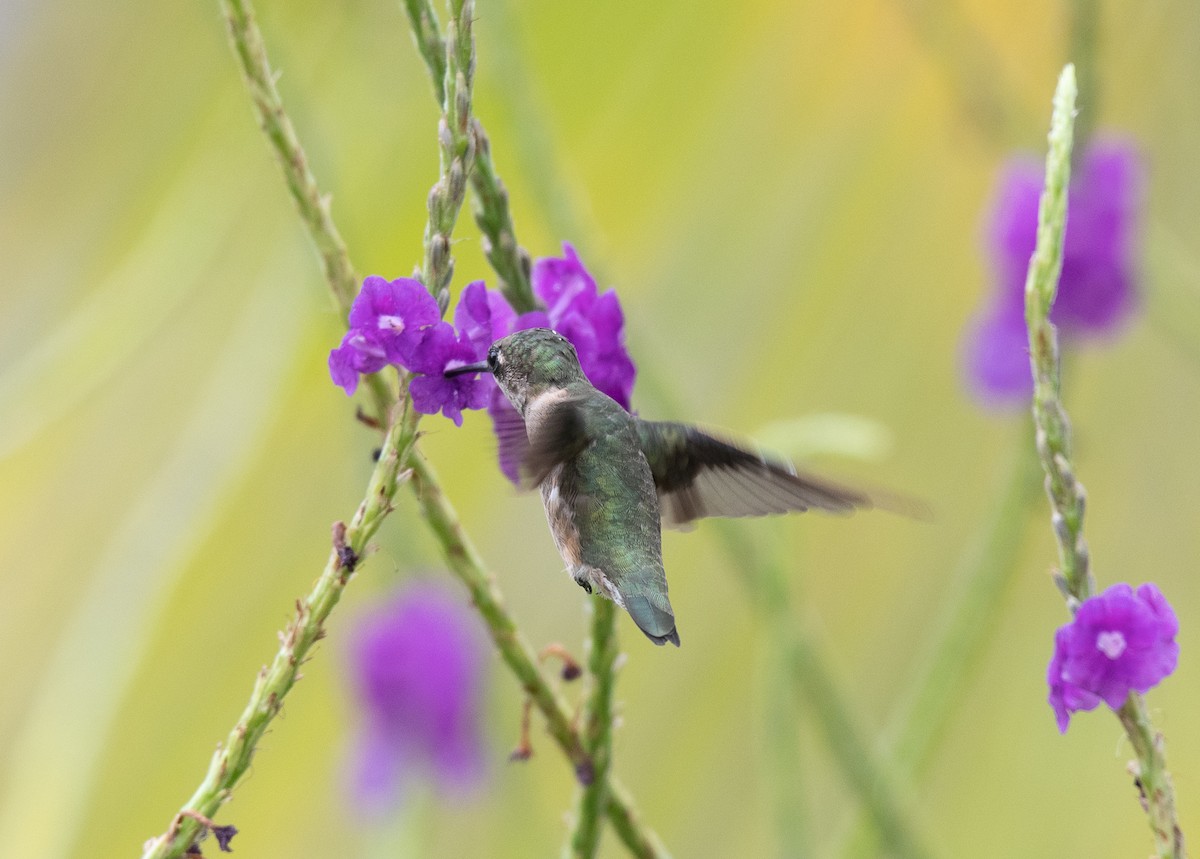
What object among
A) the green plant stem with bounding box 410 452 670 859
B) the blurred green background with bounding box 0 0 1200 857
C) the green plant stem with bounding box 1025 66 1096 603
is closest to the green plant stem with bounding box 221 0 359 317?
the green plant stem with bounding box 410 452 670 859

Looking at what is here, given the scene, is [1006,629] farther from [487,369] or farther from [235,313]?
[487,369]

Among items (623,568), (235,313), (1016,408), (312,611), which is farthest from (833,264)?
(312,611)

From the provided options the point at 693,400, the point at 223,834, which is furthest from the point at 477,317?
the point at 693,400

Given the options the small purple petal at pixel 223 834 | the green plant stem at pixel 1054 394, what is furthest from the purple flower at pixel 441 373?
the green plant stem at pixel 1054 394

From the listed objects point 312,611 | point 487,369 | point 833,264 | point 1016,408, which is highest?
point 833,264

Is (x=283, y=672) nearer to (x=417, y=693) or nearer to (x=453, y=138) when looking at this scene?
(x=453, y=138)

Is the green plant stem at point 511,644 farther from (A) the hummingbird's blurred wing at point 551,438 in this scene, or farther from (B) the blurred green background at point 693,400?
(B) the blurred green background at point 693,400
